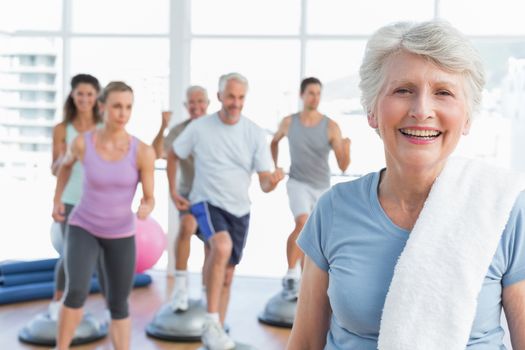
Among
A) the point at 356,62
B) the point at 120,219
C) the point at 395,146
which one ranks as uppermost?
the point at 356,62

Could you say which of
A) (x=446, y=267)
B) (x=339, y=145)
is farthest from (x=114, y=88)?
(x=446, y=267)

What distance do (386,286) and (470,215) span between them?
18 cm

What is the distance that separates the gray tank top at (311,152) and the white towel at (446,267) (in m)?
4.91

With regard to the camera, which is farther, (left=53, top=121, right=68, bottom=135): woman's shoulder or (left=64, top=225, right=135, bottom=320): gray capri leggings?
(left=53, top=121, right=68, bottom=135): woman's shoulder

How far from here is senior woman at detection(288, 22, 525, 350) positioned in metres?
1.39

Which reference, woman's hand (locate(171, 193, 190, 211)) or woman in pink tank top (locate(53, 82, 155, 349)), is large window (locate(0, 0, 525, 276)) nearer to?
woman's hand (locate(171, 193, 190, 211))

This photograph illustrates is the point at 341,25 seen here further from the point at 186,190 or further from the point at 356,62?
the point at 186,190

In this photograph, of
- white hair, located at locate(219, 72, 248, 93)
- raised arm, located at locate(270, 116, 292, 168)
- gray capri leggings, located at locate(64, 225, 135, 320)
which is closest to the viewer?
gray capri leggings, located at locate(64, 225, 135, 320)

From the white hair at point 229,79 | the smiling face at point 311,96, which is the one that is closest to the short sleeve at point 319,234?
the white hair at point 229,79

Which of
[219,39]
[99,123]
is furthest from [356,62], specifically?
[99,123]

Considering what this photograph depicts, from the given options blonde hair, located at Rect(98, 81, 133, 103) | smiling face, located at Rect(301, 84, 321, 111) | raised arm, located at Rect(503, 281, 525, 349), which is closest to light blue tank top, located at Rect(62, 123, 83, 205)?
blonde hair, located at Rect(98, 81, 133, 103)

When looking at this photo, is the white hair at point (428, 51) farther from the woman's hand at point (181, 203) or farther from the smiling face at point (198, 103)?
the smiling face at point (198, 103)

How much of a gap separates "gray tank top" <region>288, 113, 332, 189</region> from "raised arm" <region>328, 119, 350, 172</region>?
0.03m

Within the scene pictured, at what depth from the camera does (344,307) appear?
1.50m
